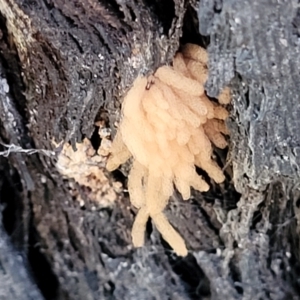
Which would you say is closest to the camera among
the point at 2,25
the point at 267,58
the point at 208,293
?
the point at 267,58

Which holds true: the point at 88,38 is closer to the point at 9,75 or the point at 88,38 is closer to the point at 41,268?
the point at 9,75

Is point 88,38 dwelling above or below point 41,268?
above

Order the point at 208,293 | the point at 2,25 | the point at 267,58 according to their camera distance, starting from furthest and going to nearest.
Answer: the point at 208,293 → the point at 2,25 → the point at 267,58

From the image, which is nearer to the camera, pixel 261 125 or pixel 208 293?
pixel 261 125

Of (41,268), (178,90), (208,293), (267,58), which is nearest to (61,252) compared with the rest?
(41,268)

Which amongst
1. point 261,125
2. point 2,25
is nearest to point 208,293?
point 261,125

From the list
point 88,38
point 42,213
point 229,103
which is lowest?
point 42,213
